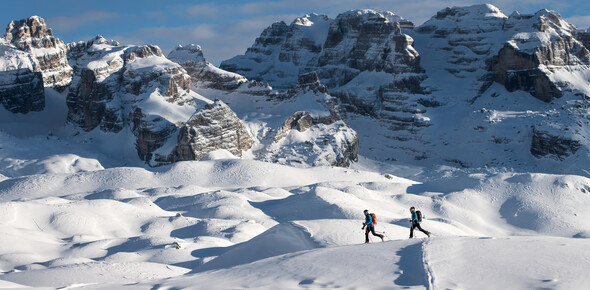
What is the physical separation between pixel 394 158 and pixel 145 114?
139 ft

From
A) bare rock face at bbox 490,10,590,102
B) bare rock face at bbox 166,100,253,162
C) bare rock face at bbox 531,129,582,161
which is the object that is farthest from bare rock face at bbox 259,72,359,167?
bare rock face at bbox 490,10,590,102

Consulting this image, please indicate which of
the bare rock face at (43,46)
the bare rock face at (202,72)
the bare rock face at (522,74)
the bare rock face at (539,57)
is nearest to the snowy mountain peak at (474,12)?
the bare rock face at (539,57)

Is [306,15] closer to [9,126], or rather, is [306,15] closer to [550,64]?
[550,64]

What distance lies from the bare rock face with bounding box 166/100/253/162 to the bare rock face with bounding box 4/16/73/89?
48851mm

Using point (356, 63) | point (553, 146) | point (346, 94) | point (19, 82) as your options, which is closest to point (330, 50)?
point (356, 63)

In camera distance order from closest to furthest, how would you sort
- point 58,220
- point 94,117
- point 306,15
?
1. point 58,220
2. point 94,117
3. point 306,15

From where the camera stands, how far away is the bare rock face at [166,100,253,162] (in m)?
98.6

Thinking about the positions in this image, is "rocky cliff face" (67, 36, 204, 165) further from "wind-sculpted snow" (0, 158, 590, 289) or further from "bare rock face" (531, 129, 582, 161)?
"bare rock face" (531, 129, 582, 161)

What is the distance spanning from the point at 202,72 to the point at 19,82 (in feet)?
105

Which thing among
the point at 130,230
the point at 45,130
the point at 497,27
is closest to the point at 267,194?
the point at 130,230

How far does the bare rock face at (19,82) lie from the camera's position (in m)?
121

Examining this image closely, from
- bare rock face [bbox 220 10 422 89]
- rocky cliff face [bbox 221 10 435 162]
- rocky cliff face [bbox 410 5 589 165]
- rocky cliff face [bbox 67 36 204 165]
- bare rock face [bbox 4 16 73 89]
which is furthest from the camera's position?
bare rock face [bbox 220 10 422 89]

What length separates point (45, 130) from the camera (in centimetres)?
11869

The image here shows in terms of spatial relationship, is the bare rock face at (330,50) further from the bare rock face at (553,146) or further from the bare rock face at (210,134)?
the bare rock face at (210,134)
